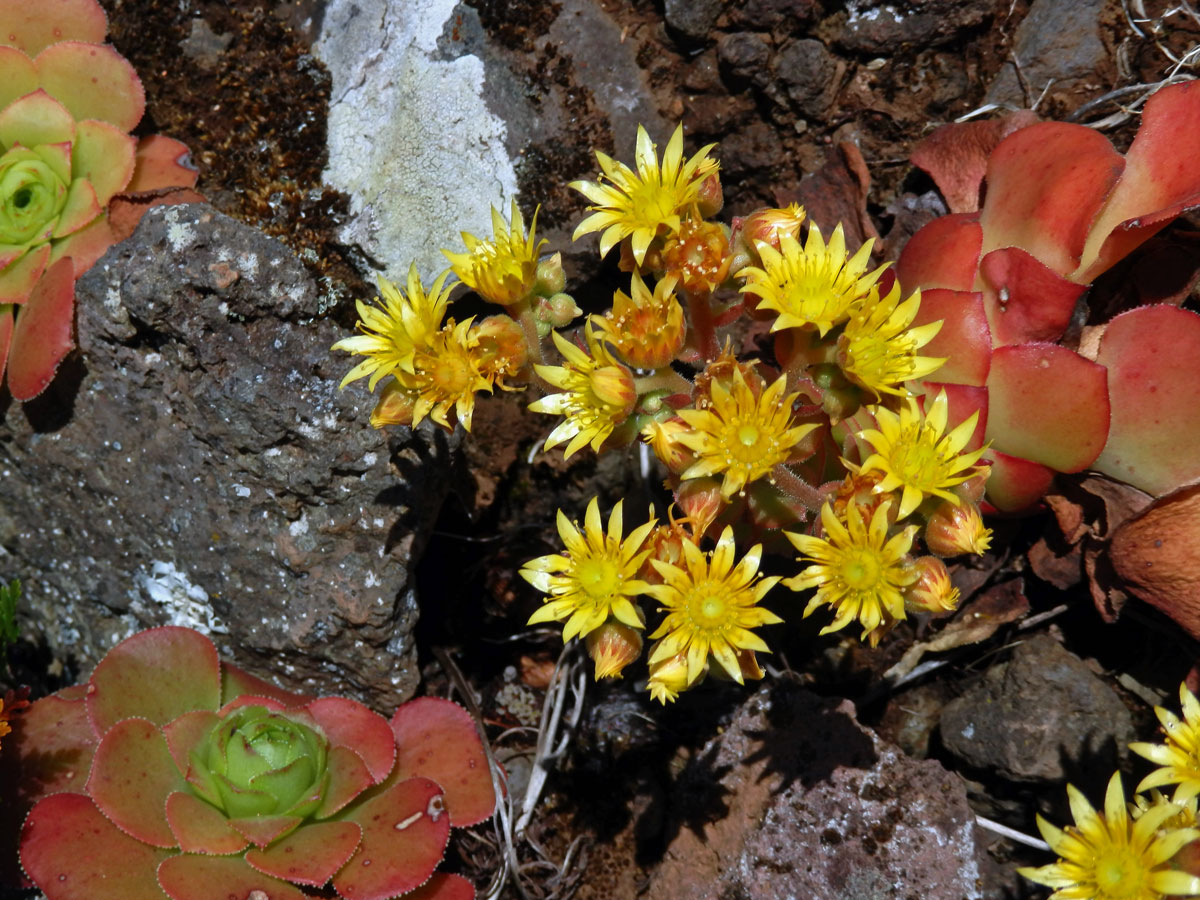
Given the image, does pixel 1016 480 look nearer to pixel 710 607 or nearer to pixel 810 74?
pixel 710 607

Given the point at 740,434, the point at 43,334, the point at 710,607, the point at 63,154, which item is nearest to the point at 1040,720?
the point at 710,607

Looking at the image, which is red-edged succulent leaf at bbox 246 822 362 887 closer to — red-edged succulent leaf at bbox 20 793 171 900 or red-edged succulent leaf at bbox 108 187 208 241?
red-edged succulent leaf at bbox 20 793 171 900

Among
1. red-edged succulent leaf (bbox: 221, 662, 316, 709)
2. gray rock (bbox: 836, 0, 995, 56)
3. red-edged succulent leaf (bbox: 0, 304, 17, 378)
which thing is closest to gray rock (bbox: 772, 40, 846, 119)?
gray rock (bbox: 836, 0, 995, 56)

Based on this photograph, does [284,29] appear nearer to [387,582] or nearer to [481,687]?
[387,582]

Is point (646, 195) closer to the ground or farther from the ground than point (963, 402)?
farther from the ground

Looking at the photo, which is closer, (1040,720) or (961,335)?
(961,335)

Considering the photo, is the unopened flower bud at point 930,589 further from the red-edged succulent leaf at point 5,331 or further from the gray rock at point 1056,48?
the red-edged succulent leaf at point 5,331
